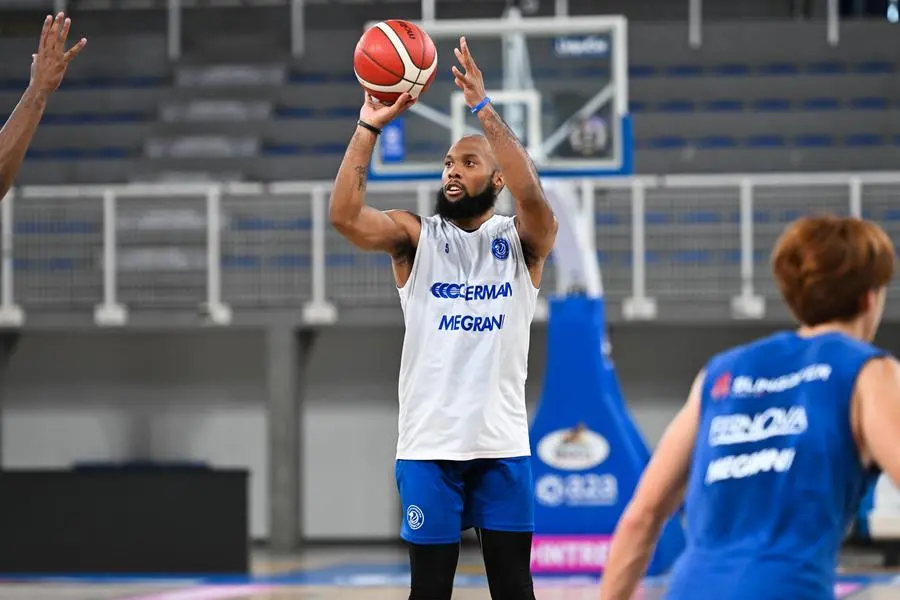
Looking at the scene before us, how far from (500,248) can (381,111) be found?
0.61 meters

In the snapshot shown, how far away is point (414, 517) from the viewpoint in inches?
180

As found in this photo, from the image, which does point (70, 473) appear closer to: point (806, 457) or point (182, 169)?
point (182, 169)

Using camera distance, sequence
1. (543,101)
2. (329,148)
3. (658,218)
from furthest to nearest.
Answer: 1. (329,148)
2. (658,218)
3. (543,101)

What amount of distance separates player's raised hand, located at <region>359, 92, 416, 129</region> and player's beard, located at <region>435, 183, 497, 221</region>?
0.37 meters

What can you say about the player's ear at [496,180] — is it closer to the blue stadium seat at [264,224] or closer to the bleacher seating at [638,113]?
the blue stadium seat at [264,224]

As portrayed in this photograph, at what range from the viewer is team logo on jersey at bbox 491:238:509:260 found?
189 inches

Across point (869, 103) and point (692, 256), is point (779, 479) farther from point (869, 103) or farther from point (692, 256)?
point (869, 103)

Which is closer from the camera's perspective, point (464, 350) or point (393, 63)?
point (464, 350)

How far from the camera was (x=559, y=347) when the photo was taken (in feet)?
36.3

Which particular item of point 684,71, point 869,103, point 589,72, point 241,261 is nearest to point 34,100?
point 589,72

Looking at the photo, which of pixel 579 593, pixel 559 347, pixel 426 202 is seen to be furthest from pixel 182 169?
pixel 579 593

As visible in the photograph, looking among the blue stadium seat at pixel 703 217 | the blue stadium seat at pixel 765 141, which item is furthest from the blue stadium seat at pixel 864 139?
the blue stadium seat at pixel 703 217

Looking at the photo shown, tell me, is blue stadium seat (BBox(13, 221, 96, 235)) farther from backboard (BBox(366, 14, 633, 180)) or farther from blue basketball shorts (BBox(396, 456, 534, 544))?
blue basketball shorts (BBox(396, 456, 534, 544))

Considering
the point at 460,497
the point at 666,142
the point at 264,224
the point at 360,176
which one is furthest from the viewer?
the point at 666,142
